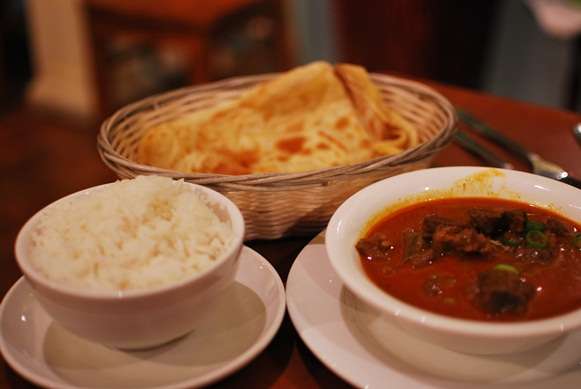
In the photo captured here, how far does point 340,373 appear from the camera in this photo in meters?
1.10

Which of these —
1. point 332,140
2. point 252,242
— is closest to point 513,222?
point 252,242

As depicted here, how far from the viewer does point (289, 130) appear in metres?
2.02

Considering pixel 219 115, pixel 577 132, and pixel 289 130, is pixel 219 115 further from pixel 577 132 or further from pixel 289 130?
pixel 577 132

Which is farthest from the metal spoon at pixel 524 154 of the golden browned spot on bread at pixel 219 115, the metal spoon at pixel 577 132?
the golden browned spot on bread at pixel 219 115

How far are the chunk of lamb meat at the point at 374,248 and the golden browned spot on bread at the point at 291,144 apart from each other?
0.67 m

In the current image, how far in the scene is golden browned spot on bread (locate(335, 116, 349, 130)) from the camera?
1969mm

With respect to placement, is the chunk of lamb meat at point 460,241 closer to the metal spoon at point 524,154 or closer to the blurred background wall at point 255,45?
the metal spoon at point 524,154

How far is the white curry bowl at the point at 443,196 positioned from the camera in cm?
100

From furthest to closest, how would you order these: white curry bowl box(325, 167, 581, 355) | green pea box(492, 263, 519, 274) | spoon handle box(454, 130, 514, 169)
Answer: spoon handle box(454, 130, 514, 169), green pea box(492, 263, 519, 274), white curry bowl box(325, 167, 581, 355)

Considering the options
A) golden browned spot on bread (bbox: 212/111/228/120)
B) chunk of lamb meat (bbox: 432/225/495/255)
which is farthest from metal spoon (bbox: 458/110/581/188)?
golden browned spot on bread (bbox: 212/111/228/120)

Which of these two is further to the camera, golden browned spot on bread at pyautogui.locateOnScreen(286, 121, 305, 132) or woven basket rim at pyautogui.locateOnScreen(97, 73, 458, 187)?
golden browned spot on bread at pyautogui.locateOnScreen(286, 121, 305, 132)

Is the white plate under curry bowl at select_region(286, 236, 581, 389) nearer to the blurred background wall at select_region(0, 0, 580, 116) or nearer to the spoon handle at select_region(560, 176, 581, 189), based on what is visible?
the spoon handle at select_region(560, 176, 581, 189)

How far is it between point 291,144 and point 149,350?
87 centimetres

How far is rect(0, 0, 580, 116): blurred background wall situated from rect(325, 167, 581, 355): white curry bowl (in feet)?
8.82
